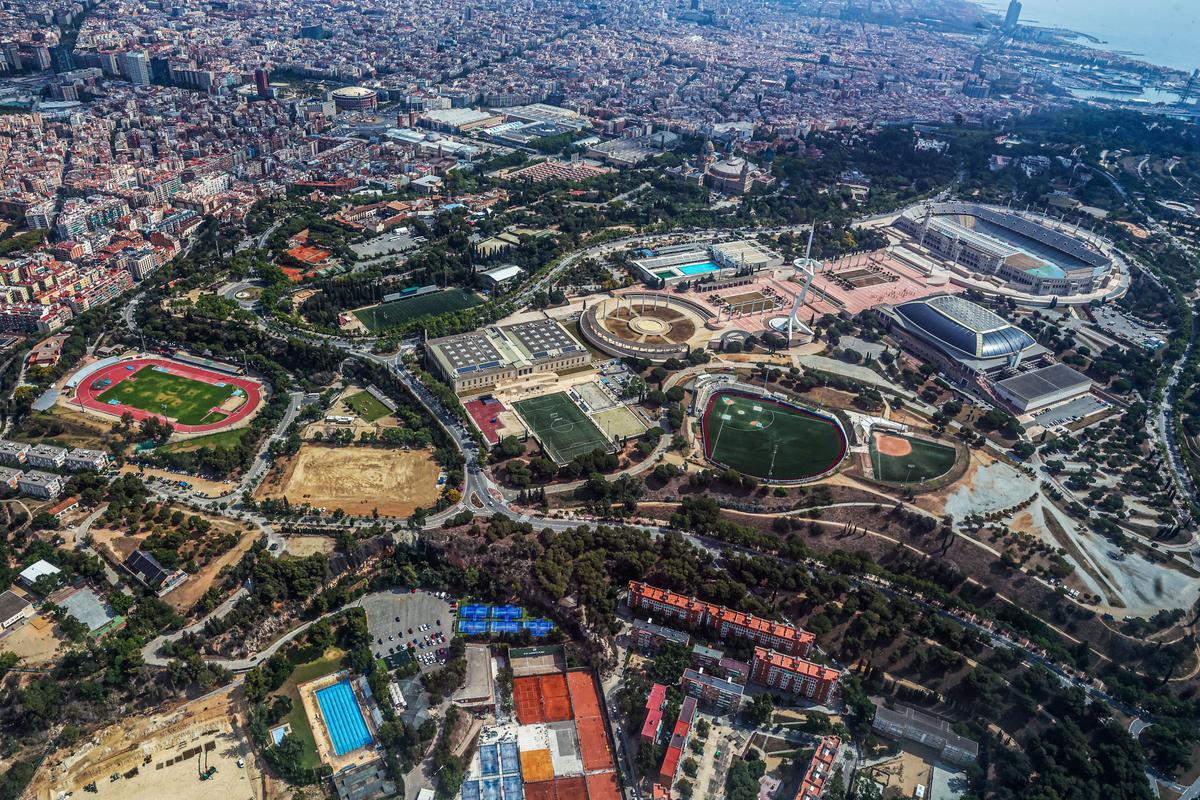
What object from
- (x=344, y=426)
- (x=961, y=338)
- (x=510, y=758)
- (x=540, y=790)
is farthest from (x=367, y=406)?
(x=961, y=338)

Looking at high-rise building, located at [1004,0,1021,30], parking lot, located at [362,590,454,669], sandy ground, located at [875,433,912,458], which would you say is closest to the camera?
parking lot, located at [362,590,454,669]

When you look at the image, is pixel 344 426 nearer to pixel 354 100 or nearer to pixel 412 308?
pixel 412 308

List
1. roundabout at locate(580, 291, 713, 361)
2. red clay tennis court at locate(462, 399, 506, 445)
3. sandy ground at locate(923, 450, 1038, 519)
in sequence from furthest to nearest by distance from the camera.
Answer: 1. roundabout at locate(580, 291, 713, 361)
2. red clay tennis court at locate(462, 399, 506, 445)
3. sandy ground at locate(923, 450, 1038, 519)

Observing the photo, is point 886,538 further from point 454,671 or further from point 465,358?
point 465,358

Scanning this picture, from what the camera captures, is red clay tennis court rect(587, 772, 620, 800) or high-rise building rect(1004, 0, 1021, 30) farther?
high-rise building rect(1004, 0, 1021, 30)

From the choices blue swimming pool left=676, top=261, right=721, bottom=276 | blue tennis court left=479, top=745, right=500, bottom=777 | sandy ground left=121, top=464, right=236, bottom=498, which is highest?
blue swimming pool left=676, top=261, right=721, bottom=276

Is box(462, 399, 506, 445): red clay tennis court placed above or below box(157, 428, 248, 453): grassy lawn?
above

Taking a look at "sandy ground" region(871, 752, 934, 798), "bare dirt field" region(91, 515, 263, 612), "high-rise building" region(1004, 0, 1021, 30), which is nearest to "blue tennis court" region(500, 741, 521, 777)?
"sandy ground" region(871, 752, 934, 798)

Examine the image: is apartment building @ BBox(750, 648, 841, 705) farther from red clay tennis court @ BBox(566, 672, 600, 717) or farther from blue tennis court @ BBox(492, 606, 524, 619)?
blue tennis court @ BBox(492, 606, 524, 619)
